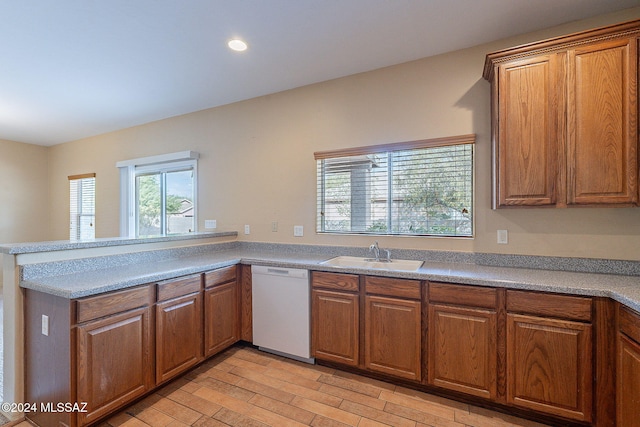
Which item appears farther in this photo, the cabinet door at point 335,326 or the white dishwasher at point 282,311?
the white dishwasher at point 282,311

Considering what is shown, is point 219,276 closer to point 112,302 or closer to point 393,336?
point 112,302

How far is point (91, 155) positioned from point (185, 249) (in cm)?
354

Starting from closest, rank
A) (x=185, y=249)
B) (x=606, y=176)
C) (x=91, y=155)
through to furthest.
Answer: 1. (x=606, y=176)
2. (x=185, y=249)
3. (x=91, y=155)

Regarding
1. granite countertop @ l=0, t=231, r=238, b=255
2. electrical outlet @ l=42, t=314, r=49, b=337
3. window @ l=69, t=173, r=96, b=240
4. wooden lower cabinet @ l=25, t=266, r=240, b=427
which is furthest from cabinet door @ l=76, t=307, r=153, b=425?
window @ l=69, t=173, r=96, b=240

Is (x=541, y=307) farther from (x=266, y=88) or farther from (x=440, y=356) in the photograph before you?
(x=266, y=88)

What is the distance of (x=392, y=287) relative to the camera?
7.01 feet

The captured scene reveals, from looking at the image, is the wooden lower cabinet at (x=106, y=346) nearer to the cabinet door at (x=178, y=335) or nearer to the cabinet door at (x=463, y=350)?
the cabinet door at (x=178, y=335)

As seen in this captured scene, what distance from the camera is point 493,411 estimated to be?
1907 millimetres

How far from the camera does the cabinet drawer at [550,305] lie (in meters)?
1.65

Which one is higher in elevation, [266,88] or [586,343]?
[266,88]

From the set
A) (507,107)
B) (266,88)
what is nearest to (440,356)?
(507,107)

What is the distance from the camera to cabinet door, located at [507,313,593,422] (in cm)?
165

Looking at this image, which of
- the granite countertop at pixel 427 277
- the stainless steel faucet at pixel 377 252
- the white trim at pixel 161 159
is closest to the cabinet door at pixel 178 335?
the granite countertop at pixel 427 277

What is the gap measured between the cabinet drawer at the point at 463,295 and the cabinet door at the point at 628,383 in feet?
1.94
